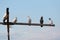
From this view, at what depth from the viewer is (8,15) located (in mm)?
21234

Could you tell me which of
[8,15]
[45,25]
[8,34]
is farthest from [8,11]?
[45,25]

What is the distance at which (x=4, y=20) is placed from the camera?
21.1 m

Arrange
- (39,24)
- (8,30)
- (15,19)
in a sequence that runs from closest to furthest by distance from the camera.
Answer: (8,30)
(39,24)
(15,19)

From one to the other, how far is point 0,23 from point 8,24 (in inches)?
23.2

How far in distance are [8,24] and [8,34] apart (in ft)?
2.41

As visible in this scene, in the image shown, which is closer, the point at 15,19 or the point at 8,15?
the point at 8,15

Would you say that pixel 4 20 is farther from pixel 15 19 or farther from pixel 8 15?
pixel 15 19

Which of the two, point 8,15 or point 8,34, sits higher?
point 8,15

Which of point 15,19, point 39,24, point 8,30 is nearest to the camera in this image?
point 8,30

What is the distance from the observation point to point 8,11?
21.4m

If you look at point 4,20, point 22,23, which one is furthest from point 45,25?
point 4,20

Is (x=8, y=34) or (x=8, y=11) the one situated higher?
(x=8, y=11)

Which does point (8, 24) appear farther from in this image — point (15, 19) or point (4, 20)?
point (15, 19)

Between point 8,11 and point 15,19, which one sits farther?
point 15,19
